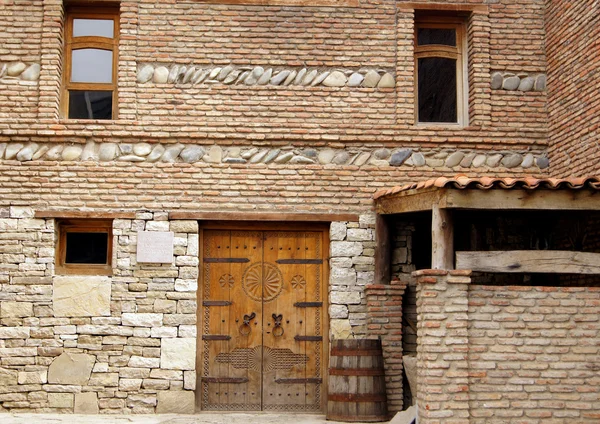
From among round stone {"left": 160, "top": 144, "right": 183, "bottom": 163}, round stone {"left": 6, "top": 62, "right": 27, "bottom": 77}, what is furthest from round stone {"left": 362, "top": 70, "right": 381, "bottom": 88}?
round stone {"left": 6, "top": 62, "right": 27, "bottom": 77}

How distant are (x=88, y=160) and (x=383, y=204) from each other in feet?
11.8

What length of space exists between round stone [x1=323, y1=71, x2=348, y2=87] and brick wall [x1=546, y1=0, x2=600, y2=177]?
8.52 ft

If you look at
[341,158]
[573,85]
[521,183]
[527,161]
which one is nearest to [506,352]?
[521,183]

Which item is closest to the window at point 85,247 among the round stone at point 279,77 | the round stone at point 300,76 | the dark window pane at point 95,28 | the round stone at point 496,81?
the dark window pane at point 95,28

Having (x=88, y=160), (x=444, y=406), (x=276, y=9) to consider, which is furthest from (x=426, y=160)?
(x=88, y=160)

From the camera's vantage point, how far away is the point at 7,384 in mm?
9641

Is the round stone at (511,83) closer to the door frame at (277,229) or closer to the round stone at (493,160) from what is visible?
the round stone at (493,160)

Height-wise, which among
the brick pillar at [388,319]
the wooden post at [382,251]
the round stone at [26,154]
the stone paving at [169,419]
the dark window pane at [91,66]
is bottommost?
the stone paving at [169,419]

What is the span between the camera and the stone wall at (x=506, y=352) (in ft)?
26.0

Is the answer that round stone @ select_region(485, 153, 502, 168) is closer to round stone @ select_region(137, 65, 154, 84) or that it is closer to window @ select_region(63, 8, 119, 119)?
round stone @ select_region(137, 65, 154, 84)

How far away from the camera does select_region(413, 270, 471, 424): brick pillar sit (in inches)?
311

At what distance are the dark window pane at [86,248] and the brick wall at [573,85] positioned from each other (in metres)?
5.64

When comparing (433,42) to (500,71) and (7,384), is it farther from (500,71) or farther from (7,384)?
(7,384)

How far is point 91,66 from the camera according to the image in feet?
34.4
